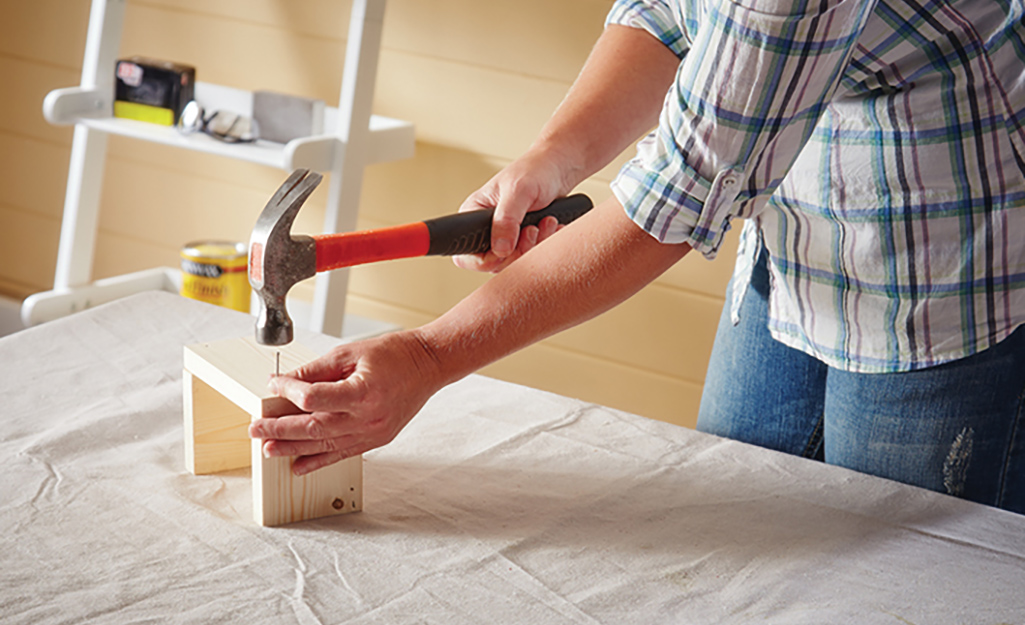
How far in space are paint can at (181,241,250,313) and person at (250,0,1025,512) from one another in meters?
0.94

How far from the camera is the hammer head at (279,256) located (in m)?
0.83

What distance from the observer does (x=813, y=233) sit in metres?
0.95

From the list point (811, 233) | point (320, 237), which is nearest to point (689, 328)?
point (811, 233)

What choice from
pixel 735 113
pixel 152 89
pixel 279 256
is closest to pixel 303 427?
pixel 279 256

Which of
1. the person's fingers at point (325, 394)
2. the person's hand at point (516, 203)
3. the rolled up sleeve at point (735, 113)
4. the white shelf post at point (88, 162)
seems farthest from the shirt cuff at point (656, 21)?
the white shelf post at point (88, 162)

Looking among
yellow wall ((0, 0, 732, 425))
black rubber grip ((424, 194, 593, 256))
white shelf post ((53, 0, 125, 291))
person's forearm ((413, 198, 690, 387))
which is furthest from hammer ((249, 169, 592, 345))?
white shelf post ((53, 0, 125, 291))

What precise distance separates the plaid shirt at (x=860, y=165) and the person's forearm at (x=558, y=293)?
34 mm

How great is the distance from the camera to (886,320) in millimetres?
941

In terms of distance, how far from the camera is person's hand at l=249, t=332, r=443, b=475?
800mm

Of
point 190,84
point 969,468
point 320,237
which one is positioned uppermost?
point 190,84

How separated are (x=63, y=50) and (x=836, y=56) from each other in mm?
2231

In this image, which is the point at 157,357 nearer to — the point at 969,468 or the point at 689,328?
the point at 969,468

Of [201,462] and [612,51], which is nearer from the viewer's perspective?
[201,462]

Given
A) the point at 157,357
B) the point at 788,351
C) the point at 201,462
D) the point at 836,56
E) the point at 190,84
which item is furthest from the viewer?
the point at 190,84
